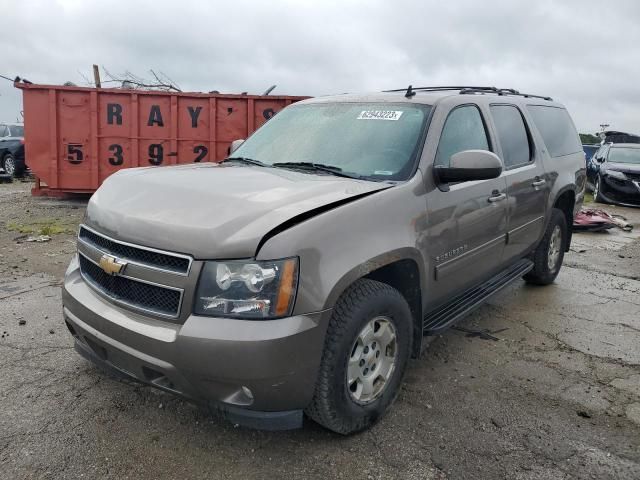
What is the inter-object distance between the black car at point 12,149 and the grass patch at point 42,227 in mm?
8429

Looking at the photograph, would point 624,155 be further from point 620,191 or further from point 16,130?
point 16,130

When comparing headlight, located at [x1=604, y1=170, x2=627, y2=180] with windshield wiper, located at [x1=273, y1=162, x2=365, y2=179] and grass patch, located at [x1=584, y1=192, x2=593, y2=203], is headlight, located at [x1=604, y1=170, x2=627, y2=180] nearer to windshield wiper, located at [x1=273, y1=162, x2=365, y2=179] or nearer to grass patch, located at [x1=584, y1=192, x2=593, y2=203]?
grass patch, located at [x1=584, y1=192, x2=593, y2=203]

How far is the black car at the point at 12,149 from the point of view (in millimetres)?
15766

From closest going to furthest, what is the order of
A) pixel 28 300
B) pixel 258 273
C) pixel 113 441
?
1. pixel 258 273
2. pixel 113 441
3. pixel 28 300

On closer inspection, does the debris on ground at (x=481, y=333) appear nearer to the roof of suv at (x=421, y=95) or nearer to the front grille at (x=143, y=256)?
the roof of suv at (x=421, y=95)

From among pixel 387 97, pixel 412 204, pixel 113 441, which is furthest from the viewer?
pixel 387 97

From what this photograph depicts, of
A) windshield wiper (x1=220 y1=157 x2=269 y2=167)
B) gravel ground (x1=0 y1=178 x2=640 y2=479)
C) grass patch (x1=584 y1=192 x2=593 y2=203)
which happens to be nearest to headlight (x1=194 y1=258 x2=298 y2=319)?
gravel ground (x1=0 y1=178 x2=640 y2=479)

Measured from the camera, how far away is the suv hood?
236cm

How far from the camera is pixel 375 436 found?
2.87 meters

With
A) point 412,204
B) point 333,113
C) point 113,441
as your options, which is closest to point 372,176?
point 412,204

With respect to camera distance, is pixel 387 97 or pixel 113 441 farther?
pixel 387 97

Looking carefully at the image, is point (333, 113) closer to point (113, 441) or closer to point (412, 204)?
point (412, 204)

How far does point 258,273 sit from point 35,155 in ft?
32.1

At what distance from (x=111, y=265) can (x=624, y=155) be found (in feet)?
47.4
